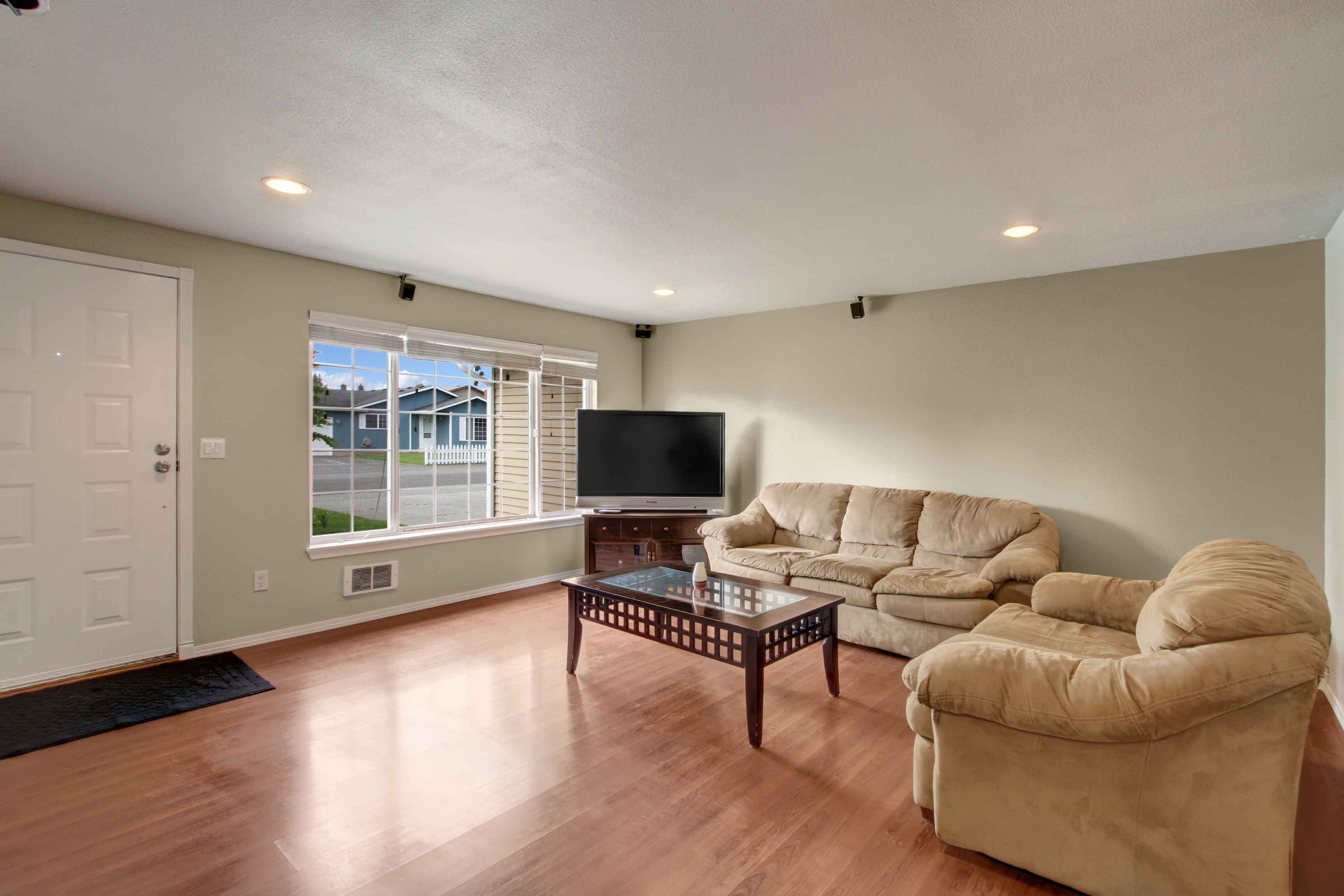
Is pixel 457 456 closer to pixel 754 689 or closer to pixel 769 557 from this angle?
pixel 769 557

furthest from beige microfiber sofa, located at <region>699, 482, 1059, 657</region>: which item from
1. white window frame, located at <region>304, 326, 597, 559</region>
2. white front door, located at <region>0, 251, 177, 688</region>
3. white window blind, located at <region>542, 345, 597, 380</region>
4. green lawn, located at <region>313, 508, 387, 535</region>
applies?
white front door, located at <region>0, 251, 177, 688</region>

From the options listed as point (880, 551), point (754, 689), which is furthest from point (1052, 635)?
point (880, 551)

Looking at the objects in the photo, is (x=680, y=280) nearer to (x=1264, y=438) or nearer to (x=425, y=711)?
(x=425, y=711)

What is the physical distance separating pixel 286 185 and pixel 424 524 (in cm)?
252

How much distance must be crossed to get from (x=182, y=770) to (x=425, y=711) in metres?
0.86

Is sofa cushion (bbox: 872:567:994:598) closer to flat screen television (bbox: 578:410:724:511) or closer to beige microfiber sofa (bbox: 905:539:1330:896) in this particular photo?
beige microfiber sofa (bbox: 905:539:1330:896)

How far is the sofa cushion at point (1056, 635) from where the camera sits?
2420mm

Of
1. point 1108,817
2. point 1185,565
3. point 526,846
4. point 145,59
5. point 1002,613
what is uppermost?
point 145,59

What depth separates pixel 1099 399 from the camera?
383 centimetres

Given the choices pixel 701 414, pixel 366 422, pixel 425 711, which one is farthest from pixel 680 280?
pixel 425 711

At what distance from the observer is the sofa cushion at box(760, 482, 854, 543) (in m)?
4.62

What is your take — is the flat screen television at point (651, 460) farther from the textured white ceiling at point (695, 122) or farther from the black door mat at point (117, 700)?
the black door mat at point (117, 700)

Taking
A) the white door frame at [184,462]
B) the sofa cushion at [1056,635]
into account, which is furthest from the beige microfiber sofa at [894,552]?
the white door frame at [184,462]

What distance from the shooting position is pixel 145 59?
1830mm
